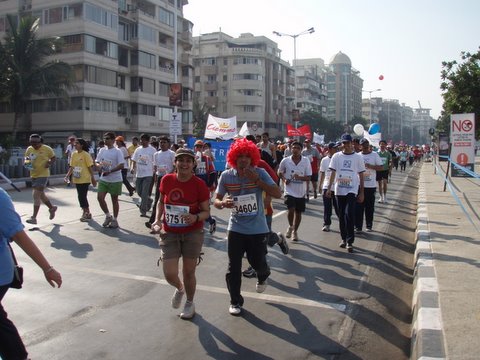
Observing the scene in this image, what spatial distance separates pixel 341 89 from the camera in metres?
142

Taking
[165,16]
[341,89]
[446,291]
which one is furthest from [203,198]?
Answer: [341,89]

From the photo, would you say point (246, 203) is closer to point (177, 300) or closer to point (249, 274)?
point (177, 300)

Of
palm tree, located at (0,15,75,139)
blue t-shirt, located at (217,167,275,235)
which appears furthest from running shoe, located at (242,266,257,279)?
palm tree, located at (0,15,75,139)

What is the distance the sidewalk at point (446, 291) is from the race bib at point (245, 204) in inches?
73.9

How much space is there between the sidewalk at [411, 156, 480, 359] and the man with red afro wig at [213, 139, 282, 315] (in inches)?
67.2

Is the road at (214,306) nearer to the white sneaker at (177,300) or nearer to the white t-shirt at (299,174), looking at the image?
the white sneaker at (177,300)

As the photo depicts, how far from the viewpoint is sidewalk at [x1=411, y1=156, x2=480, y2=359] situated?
4105 millimetres

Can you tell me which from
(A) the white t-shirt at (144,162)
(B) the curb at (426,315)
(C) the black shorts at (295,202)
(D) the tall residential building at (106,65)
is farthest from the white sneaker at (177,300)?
(D) the tall residential building at (106,65)

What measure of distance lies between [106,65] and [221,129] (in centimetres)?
2688

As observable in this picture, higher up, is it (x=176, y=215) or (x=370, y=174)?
(x=370, y=174)

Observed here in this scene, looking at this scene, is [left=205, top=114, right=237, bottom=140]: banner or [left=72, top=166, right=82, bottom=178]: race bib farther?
[left=205, top=114, right=237, bottom=140]: banner

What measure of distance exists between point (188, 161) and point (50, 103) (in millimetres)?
44023

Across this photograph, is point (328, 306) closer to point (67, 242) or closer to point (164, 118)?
point (67, 242)

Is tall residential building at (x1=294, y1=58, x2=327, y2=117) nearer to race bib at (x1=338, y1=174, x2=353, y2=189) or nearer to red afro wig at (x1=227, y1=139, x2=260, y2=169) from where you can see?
race bib at (x1=338, y1=174, x2=353, y2=189)
